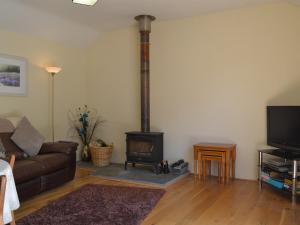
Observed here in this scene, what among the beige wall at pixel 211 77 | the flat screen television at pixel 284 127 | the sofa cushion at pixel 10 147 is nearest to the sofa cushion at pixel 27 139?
the sofa cushion at pixel 10 147

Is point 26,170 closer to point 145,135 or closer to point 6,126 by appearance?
point 6,126

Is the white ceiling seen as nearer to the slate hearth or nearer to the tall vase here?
the tall vase

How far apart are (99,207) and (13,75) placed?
265cm

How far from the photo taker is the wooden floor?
278 centimetres

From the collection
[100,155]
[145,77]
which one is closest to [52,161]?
[100,155]

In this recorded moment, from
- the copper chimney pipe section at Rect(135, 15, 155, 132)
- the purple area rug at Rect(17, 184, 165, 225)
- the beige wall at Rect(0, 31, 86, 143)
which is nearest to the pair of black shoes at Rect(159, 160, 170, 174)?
the copper chimney pipe section at Rect(135, 15, 155, 132)

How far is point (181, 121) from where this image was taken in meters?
4.88

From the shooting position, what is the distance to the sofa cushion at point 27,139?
12.5ft

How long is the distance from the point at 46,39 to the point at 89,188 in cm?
283

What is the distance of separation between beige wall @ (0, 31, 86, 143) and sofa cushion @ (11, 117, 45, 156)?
24.7 inches

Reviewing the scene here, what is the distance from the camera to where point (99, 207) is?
3.09m

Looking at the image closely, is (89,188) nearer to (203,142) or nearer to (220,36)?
(203,142)

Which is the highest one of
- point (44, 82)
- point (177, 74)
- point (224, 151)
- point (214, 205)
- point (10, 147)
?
point (177, 74)

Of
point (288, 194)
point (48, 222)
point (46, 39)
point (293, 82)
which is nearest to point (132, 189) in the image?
point (48, 222)
